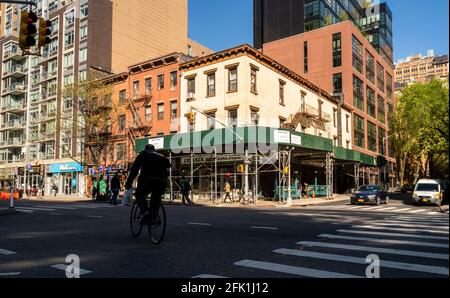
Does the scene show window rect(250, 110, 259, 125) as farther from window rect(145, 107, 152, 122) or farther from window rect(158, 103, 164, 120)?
window rect(145, 107, 152, 122)

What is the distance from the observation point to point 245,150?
29047mm

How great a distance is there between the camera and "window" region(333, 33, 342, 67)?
53031 millimetres

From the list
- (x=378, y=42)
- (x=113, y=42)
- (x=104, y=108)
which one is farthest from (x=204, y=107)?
(x=378, y=42)

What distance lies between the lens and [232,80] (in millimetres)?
33375

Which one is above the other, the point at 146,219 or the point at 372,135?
the point at 372,135

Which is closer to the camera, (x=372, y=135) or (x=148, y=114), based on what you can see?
(x=148, y=114)

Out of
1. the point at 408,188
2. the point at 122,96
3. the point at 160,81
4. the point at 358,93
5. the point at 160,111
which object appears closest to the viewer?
the point at 160,111

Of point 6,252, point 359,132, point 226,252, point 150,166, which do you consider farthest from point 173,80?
point 226,252

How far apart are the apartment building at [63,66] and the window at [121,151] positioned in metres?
5.91

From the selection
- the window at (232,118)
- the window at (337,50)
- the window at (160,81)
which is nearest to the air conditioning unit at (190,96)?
the window at (232,118)

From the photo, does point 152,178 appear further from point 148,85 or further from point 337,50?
point 337,50

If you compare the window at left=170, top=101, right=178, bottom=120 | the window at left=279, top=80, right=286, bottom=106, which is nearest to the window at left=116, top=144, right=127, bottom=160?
the window at left=170, top=101, right=178, bottom=120

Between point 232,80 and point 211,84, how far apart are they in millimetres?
2319
